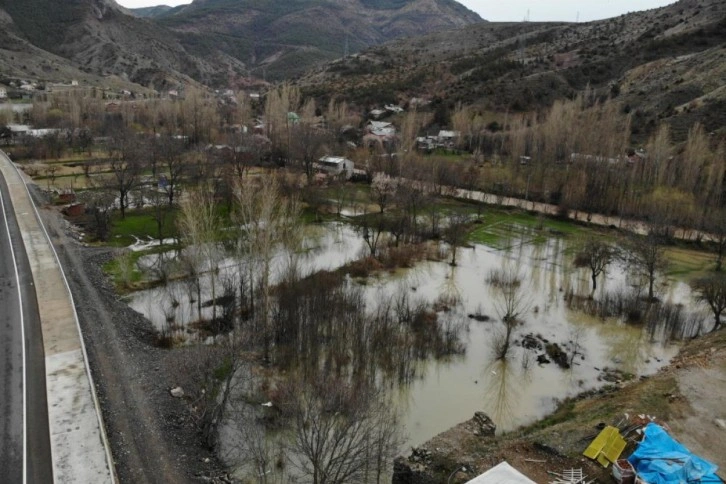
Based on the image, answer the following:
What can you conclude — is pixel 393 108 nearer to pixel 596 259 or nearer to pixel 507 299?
pixel 596 259

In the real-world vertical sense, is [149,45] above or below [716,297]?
above

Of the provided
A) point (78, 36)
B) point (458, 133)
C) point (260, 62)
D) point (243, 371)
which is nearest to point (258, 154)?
point (458, 133)

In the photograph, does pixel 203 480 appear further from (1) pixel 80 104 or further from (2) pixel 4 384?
(1) pixel 80 104

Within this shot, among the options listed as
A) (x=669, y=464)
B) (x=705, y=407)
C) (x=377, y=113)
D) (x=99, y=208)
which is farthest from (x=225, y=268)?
(x=377, y=113)

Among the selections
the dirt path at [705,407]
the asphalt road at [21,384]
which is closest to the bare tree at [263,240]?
the asphalt road at [21,384]

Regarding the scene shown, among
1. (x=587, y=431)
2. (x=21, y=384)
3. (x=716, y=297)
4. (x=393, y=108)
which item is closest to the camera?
(x=587, y=431)

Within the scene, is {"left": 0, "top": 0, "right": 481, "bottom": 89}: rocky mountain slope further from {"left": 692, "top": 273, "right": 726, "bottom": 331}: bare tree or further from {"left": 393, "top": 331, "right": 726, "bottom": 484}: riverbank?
{"left": 692, "top": 273, "right": 726, "bottom": 331}: bare tree

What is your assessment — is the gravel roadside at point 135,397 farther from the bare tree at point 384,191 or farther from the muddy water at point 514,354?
the bare tree at point 384,191
